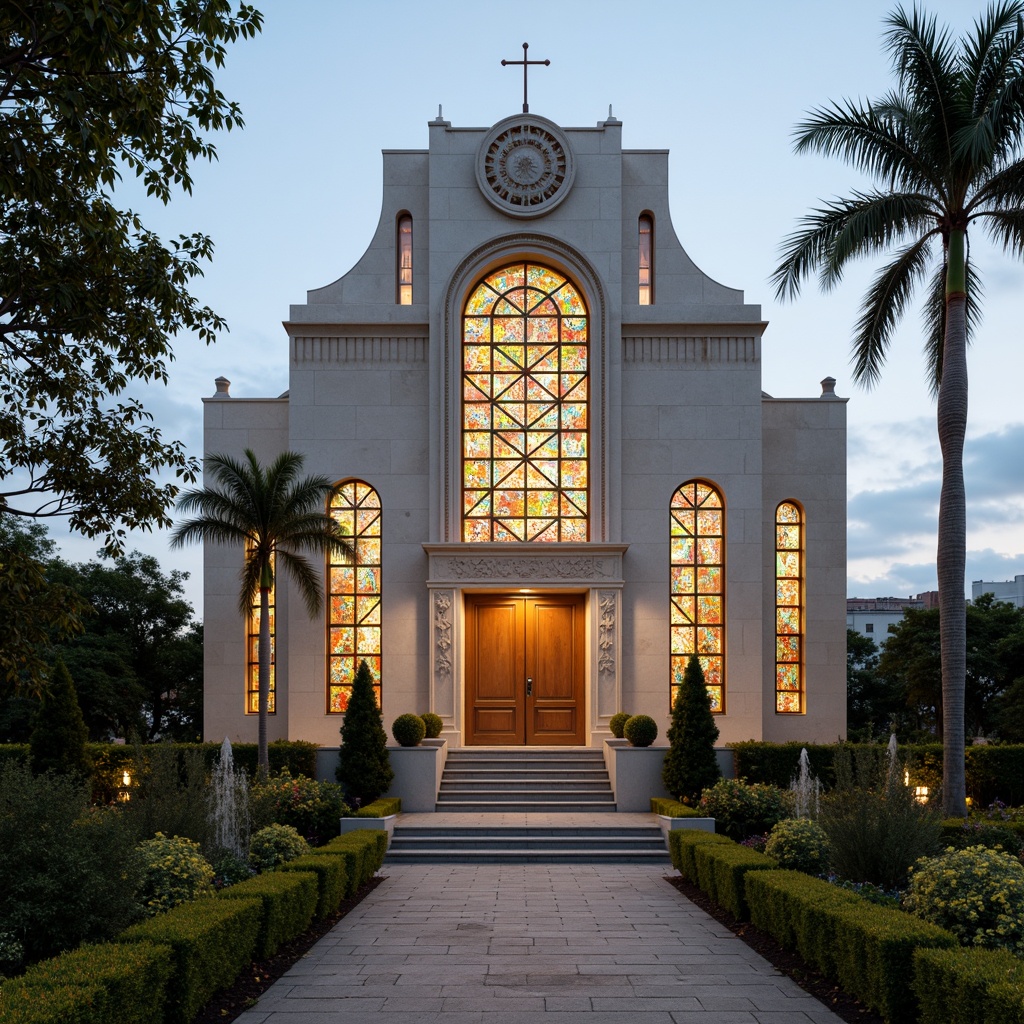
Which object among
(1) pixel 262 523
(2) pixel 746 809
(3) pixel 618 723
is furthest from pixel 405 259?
(2) pixel 746 809

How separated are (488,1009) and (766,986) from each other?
90.8 inches

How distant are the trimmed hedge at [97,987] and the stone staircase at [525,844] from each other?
9174mm

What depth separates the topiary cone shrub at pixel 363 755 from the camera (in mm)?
18141

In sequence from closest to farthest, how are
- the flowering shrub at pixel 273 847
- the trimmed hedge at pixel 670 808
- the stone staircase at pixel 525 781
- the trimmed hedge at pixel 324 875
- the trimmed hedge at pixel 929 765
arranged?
the trimmed hedge at pixel 324 875 → the flowering shrub at pixel 273 847 → the trimmed hedge at pixel 670 808 → the stone staircase at pixel 525 781 → the trimmed hedge at pixel 929 765

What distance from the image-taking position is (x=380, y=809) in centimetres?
1664

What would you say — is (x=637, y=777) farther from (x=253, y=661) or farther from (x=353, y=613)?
(x=253, y=661)

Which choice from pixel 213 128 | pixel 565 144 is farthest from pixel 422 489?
pixel 213 128

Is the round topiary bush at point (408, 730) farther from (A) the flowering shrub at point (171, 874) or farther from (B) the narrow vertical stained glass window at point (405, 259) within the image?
(A) the flowering shrub at point (171, 874)

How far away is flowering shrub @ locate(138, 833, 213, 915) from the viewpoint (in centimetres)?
888

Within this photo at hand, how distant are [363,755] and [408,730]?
3.51ft

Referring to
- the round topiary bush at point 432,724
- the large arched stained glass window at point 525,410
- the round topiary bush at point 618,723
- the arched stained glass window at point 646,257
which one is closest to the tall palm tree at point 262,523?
the round topiary bush at point 432,724

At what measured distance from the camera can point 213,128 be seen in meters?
9.05

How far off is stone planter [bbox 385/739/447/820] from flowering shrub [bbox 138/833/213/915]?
915 centimetres

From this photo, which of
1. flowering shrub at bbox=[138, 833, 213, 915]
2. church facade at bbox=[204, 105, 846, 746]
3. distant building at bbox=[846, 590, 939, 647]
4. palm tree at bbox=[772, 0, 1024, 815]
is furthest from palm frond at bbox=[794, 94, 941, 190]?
distant building at bbox=[846, 590, 939, 647]
